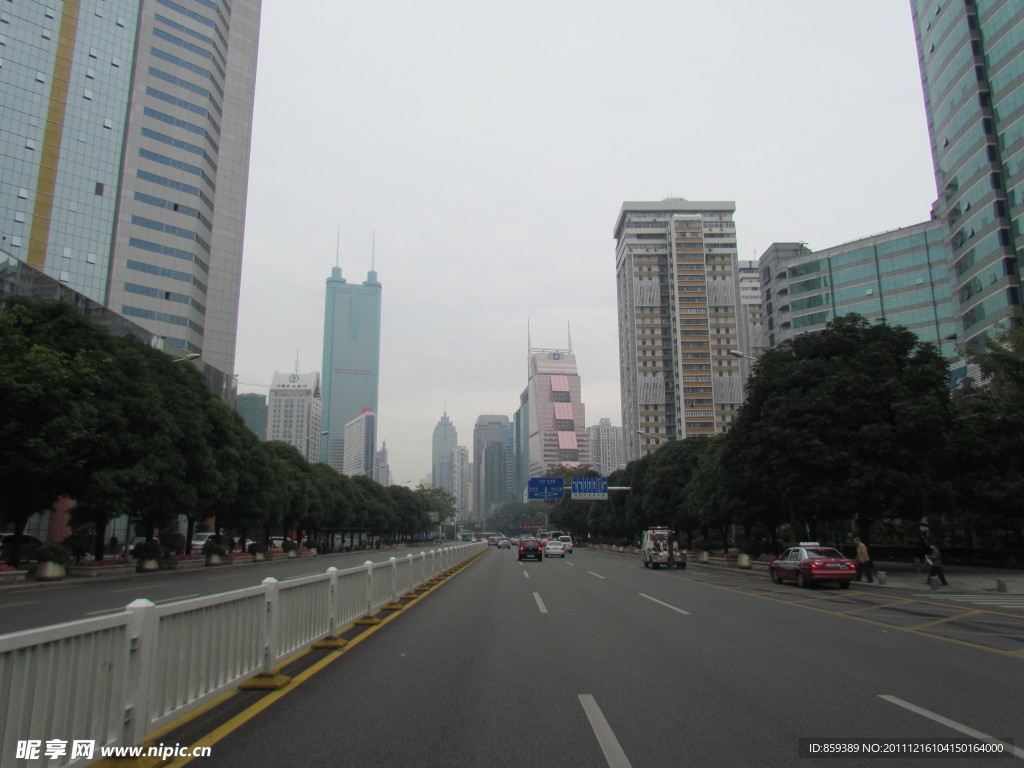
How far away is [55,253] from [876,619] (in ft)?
292

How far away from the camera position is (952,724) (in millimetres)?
5965

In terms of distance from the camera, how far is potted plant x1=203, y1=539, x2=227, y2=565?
39.5 meters

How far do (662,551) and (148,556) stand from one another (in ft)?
83.6

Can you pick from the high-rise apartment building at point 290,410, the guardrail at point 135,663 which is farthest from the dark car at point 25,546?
the high-rise apartment building at point 290,410

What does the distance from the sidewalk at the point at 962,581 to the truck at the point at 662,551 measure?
9663 millimetres

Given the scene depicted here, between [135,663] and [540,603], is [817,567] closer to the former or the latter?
[540,603]

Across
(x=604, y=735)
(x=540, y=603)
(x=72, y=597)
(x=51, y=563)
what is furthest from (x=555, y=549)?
(x=604, y=735)

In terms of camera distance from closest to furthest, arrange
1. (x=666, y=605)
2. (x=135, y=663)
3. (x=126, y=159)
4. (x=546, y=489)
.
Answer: (x=135, y=663)
(x=666, y=605)
(x=546, y=489)
(x=126, y=159)

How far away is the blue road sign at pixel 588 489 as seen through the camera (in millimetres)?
59728

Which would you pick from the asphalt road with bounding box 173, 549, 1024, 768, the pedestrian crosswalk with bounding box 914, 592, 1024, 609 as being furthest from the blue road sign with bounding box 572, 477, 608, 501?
the asphalt road with bounding box 173, 549, 1024, 768

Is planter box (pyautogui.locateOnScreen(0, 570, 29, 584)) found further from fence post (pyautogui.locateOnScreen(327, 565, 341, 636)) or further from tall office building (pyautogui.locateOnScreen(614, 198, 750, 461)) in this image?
tall office building (pyautogui.locateOnScreen(614, 198, 750, 461))

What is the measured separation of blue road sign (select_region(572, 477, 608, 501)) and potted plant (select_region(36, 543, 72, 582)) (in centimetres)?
4045

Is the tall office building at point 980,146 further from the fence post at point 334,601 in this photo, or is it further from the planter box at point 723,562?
the fence post at point 334,601

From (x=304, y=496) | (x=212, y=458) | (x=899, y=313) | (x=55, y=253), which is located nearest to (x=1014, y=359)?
(x=212, y=458)
